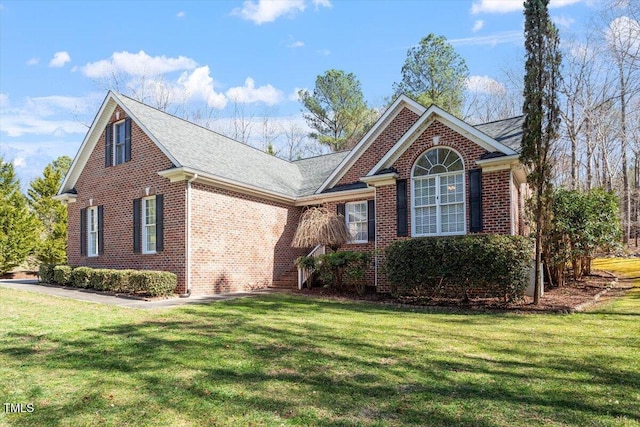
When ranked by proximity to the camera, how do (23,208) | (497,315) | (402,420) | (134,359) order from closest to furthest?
(402,420) < (134,359) < (497,315) < (23,208)

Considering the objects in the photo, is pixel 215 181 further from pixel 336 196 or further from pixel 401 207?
pixel 401 207

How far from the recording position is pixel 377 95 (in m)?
37.2

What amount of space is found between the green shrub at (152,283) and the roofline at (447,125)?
7.07 meters

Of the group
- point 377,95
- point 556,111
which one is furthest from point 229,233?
point 377,95

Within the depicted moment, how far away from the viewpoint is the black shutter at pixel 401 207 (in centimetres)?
1271

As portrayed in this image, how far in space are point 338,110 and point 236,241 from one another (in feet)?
71.7

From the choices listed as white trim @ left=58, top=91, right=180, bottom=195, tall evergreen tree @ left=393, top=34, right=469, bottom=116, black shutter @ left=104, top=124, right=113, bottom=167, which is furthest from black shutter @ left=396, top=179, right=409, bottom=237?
tall evergreen tree @ left=393, top=34, right=469, bottom=116

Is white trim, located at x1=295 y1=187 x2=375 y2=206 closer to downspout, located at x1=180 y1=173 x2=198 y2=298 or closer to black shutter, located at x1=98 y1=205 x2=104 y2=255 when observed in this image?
downspout, located at x1=180 y1=173 x2=198 y2=298

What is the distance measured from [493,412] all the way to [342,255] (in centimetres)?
941

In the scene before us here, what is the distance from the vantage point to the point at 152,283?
12094mm

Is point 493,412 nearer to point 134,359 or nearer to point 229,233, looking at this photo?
point 134,359

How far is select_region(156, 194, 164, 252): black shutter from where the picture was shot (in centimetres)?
1383

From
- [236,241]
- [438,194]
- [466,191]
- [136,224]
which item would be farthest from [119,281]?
[466,191]

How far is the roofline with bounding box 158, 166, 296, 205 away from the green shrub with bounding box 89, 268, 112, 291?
366cm
